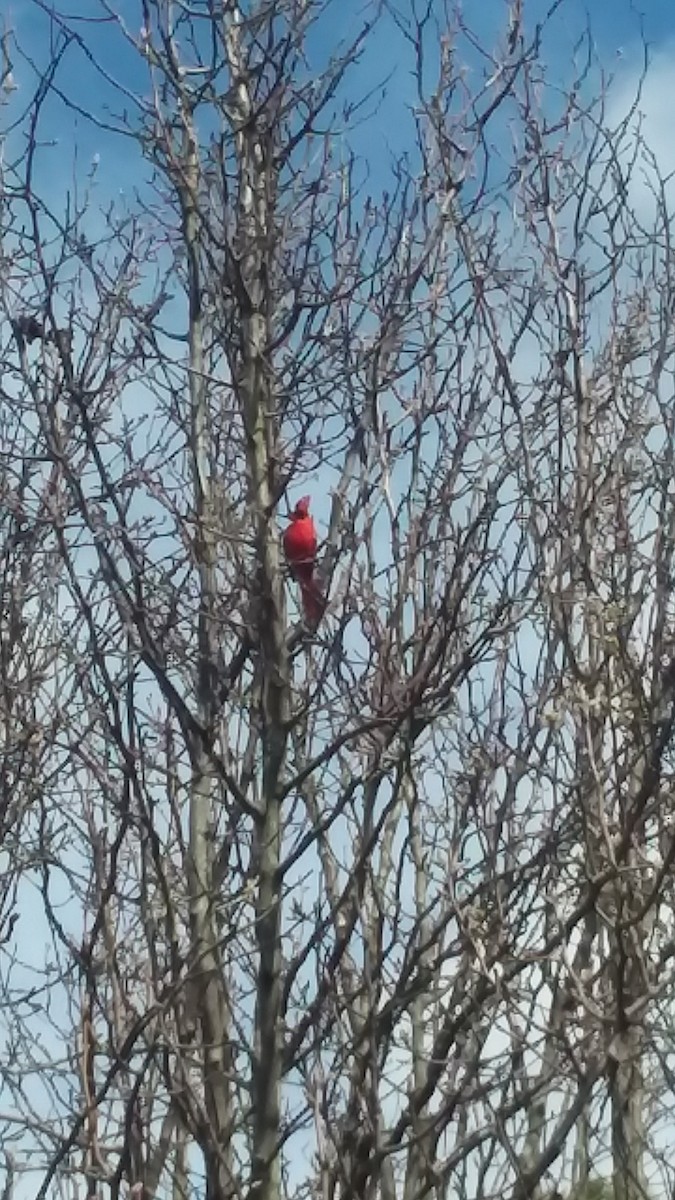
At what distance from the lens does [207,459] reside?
634 cm

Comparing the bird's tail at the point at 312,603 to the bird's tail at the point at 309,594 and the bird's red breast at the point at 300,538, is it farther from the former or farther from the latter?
the bird's red breast at the point at 300,538

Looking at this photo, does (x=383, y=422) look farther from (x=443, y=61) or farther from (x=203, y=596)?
(x=443, y=61)

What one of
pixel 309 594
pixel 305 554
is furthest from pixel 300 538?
pixel 309 594

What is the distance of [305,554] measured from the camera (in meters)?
5.86

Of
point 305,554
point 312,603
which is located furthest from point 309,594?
point 305,554

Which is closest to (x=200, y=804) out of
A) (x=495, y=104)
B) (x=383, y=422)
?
(x=383, y=422)

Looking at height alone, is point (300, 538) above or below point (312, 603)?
above

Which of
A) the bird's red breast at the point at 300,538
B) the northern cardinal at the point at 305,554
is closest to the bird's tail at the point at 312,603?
the northern cardinal at the point at 305,554

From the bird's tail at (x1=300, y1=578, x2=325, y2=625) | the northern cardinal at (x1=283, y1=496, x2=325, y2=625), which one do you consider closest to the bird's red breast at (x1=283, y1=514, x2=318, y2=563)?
the northern cardinal at (x1=283, y1=496, x2=325, y2=625)

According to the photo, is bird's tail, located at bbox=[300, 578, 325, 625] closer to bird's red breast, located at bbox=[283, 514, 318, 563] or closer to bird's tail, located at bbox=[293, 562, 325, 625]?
bird's tail, located at bbox=[293, 562, 325, 625]

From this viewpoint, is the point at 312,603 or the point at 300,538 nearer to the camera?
the point at 312,603

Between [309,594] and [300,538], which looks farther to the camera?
[300,538]

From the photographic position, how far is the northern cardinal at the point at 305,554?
5750 millimetres

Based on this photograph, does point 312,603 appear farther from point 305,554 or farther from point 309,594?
point 305,554
